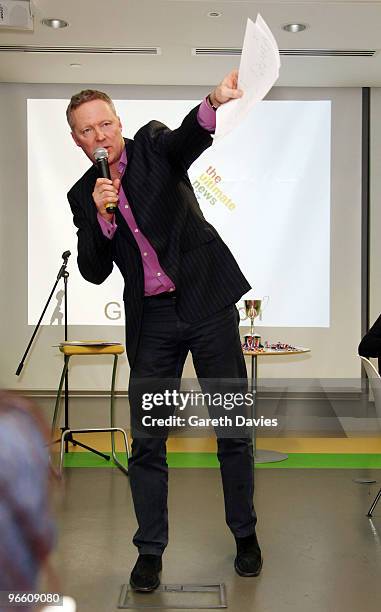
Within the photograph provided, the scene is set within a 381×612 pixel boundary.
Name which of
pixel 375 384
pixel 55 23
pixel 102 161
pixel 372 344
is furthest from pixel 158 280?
pixel 55 23

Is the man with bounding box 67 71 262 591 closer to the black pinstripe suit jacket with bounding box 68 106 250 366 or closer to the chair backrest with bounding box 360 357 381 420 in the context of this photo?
the black pinstripe suit jacket with bounding box 68 106 250 366

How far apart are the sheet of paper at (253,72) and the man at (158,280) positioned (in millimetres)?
378

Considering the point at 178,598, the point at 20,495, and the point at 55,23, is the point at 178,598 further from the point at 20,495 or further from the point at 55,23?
the point at 55,23

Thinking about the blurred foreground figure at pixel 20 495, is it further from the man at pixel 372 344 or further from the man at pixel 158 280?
the man at pixel 372 344

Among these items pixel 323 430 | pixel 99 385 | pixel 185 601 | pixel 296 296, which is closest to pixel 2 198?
pixel 99 385

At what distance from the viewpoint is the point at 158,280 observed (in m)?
2.38

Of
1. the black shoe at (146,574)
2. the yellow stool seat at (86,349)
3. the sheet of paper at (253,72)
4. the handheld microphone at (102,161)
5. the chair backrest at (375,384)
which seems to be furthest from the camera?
the yellow stool seat at (86,349)

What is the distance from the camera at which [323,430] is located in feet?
9.98

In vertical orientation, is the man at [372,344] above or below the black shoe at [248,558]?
above

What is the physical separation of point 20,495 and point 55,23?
432cm

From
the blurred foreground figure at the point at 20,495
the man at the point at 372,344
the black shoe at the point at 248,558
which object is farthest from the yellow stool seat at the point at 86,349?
the blurred foreground figure at the point at 20,495

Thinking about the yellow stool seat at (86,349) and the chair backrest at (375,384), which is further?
the yellow stool seat at (86,349)

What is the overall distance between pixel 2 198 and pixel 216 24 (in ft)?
6.88

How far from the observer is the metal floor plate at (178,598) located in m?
2.29
